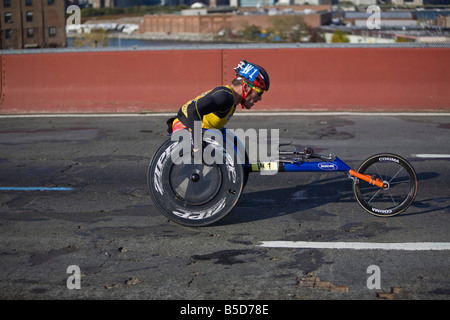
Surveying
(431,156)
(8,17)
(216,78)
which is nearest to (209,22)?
(8,17)

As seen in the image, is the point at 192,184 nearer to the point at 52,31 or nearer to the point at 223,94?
the point at 223,94

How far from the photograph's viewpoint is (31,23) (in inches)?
2116

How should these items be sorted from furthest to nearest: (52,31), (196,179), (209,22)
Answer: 1. (209,22)
2. (52,31)
3. (196,179)

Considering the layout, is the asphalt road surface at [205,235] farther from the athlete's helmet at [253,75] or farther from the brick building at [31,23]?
the brick building at [31,23]

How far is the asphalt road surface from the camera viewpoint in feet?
17.4

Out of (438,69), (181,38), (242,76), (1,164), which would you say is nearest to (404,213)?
(242,76)

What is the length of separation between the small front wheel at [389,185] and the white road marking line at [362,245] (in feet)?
2.86

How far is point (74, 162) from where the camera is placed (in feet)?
32.8

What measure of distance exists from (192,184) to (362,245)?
197 cm

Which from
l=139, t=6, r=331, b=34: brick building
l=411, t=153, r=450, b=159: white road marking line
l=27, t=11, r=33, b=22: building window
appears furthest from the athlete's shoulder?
l=139, t=6, r=331, b=34: brick building

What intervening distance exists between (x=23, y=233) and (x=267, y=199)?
305cm

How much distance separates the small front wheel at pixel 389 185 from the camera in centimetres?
704

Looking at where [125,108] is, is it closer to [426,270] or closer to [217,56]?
[217,56]

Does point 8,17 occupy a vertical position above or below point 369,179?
above
